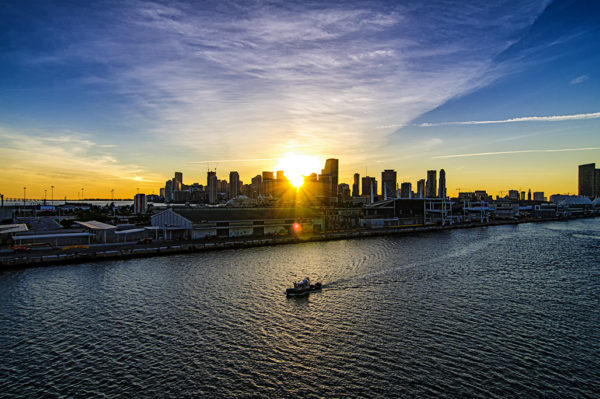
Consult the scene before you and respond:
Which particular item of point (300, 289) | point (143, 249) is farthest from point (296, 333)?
point (143, 249)

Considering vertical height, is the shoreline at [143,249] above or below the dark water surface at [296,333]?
above

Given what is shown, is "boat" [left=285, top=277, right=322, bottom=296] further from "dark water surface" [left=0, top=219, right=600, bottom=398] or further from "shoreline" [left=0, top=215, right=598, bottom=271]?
"shoreline" [left=0, top=215, right=598, bottom=271]

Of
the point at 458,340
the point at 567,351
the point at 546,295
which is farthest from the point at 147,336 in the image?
the point at 546,295

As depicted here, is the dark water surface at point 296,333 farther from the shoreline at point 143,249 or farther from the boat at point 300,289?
the shoreline at point 143,249

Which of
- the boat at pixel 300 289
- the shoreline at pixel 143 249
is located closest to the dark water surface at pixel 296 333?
the boat at pixel 300 289

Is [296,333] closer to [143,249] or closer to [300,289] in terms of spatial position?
[300,289]

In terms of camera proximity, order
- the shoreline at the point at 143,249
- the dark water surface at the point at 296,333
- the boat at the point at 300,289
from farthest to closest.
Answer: the shoreline at the point at 143,249, the boat at the point at 300,289, the dark water surface at the point at 296,333

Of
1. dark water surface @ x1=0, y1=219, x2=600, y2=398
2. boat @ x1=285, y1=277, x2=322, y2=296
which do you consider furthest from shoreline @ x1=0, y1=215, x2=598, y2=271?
boat @ x1=285, y1=277, x2=322, y2=296

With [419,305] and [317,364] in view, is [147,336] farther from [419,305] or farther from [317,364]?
[419,305]
